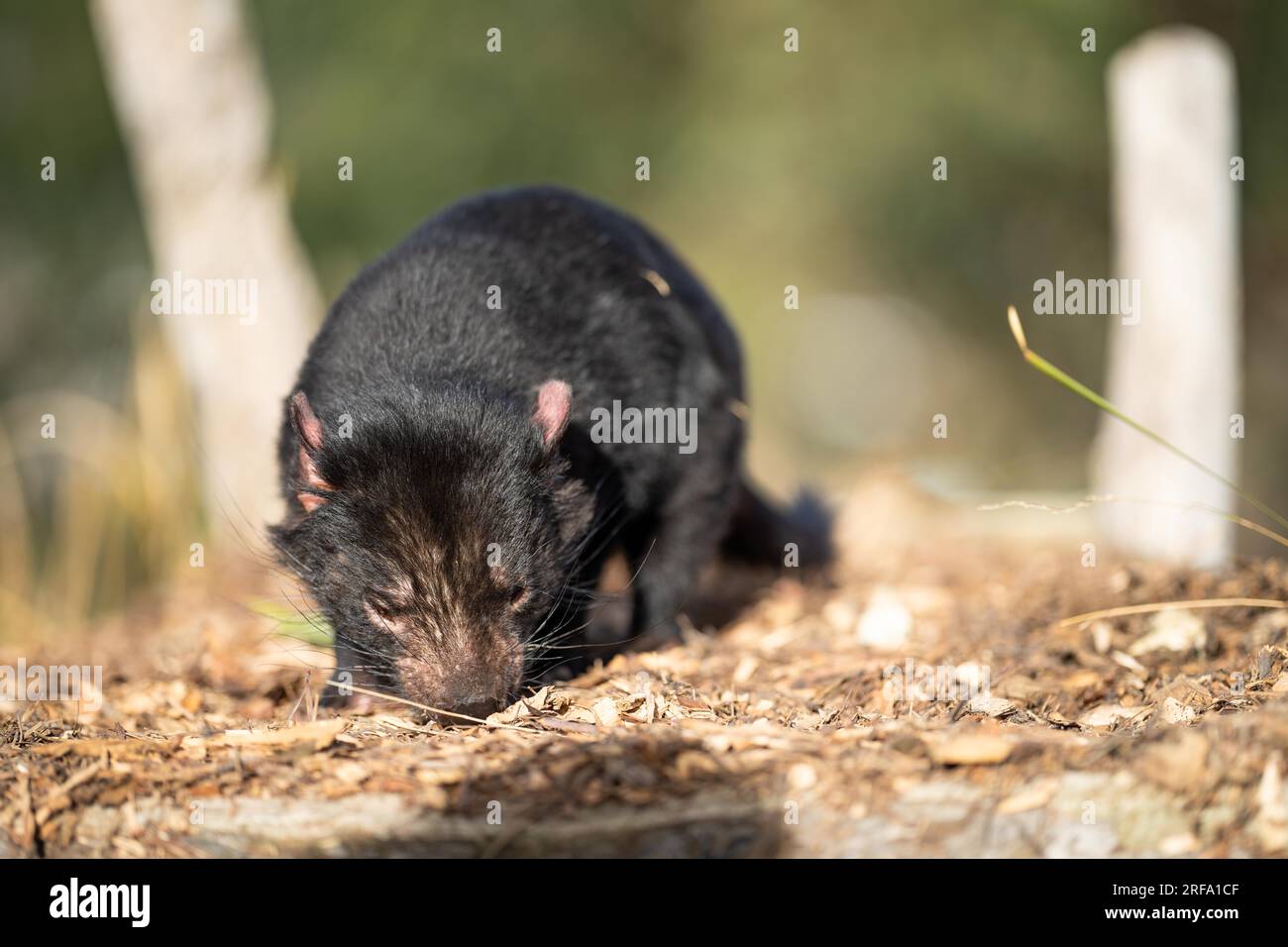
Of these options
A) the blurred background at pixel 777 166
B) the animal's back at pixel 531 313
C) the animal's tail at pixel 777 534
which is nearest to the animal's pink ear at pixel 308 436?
the animal's back at pixel 531 313

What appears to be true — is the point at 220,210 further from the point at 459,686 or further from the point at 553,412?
the point at 459,686

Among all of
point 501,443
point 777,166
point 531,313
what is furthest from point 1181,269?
point 777,166

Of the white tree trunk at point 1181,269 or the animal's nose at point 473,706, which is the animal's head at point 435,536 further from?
the white tree trunk at point 1181,269

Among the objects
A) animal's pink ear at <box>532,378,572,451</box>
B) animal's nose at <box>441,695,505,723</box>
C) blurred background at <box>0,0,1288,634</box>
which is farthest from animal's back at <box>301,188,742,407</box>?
blurred background at <box>0,0,1288,634</box>

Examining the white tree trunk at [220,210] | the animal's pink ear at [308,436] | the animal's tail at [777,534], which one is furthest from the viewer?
the white tree trunk at [220,210]

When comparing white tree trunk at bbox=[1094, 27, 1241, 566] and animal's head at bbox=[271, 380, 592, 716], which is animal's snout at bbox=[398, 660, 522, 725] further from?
white tree trunk at bbox=[1094, 27, 1241, 566]

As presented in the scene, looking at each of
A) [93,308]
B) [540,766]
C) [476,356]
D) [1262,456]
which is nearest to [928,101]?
[1262,456]

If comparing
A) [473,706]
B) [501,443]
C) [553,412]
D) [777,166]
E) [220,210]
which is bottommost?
A: [473,706]
